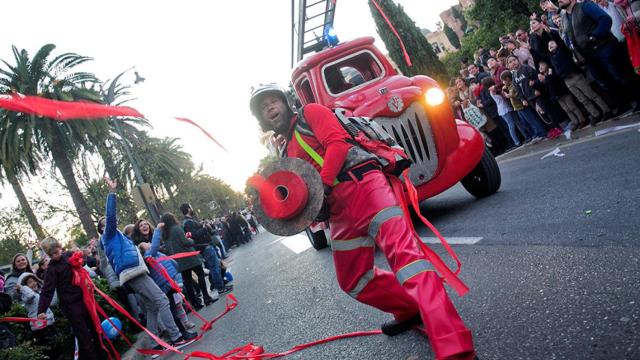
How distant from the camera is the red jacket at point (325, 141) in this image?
9.79ft

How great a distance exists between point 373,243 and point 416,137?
10.0ft

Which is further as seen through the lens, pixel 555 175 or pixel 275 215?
pixel 555 175

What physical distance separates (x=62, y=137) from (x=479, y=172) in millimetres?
17933

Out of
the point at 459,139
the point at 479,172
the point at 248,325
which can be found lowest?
the point at 248,325

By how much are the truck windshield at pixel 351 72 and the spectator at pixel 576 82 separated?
10.9 ft

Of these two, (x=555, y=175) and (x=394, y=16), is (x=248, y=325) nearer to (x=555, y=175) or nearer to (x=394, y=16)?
(x=555, y=175)

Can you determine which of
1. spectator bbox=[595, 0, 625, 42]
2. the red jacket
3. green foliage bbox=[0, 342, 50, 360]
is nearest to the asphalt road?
the red jacket

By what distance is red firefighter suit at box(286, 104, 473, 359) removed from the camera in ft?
7.68

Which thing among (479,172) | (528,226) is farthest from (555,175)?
(528,226)

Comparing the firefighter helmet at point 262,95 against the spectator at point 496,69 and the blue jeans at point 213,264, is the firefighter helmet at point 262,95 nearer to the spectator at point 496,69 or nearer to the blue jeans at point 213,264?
the blue jeans at point 213,264

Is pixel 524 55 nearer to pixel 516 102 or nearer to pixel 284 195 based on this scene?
pixel 516 102

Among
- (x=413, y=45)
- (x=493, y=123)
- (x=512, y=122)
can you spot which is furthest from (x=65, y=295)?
(x=413, y=45)

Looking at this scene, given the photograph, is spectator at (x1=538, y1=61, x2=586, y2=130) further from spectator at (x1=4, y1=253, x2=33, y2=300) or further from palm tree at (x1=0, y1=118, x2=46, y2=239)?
Result: palm tree at (x1=0, y1=118, x2=46, y2=239)

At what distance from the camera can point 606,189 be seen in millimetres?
4656
